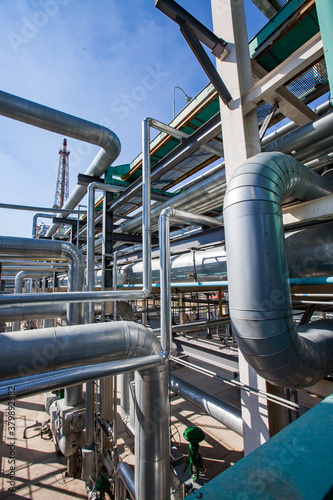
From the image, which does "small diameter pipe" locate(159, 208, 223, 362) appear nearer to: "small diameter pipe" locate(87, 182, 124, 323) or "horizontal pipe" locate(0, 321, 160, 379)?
"horizontal pipe" locate(0, 321, 160, 379)

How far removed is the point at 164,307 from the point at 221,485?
1677 millimetres

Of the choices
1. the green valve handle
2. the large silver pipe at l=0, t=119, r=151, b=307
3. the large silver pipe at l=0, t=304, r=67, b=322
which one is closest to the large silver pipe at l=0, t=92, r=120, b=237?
the large silver pipe at l=0, t=119, r=151, b=307

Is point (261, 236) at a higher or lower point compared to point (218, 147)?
lower

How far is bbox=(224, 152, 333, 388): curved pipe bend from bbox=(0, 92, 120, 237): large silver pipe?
9.19 ft

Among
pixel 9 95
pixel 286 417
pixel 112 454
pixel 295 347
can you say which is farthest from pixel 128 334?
pixel 112 454

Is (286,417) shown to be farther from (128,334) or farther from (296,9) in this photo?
(296,9)

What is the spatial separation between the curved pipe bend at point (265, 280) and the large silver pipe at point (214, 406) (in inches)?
64.9

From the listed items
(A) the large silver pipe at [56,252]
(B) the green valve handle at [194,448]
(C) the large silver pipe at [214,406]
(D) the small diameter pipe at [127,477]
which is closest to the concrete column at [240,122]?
(C) the large silver pipe at [214,406]

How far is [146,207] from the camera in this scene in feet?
9.48

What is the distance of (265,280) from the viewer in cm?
144

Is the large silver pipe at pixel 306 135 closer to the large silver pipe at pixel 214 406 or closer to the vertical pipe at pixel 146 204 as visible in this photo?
the vertical pipe at pixel 146 204

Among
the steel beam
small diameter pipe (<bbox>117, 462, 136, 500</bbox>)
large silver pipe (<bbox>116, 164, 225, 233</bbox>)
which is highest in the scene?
the steel beam

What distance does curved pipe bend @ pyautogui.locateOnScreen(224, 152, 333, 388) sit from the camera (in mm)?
1447

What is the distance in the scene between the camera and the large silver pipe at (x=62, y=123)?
287cm
